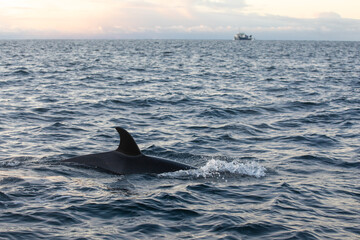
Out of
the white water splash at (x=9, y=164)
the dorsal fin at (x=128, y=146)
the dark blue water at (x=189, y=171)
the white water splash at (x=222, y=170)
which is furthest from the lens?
the white water splash at (x=9, y=164)

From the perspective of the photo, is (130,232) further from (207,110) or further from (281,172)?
(207,110)

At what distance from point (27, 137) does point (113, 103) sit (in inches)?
332

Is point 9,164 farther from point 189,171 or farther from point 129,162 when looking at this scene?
point 189,171

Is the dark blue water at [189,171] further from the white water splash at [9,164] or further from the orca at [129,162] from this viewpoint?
the orca at [129,162]

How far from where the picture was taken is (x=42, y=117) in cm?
1927

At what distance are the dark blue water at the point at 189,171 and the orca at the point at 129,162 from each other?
29 centimetres

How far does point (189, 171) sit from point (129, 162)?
1.52m

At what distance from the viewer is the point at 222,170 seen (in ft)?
40.2

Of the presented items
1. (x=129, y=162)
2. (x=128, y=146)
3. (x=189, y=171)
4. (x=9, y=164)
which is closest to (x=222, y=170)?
(x=189, y=171)

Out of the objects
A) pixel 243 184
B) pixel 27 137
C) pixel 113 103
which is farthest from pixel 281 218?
pixel 113 103

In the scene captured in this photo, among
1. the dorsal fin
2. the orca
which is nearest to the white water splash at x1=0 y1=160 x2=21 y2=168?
the orca

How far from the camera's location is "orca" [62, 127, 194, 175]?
11.4 m

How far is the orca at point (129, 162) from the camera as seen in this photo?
1143 cm

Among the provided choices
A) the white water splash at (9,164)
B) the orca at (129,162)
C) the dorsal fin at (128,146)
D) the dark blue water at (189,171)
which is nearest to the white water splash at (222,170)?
the dark blue water at (189,171)
